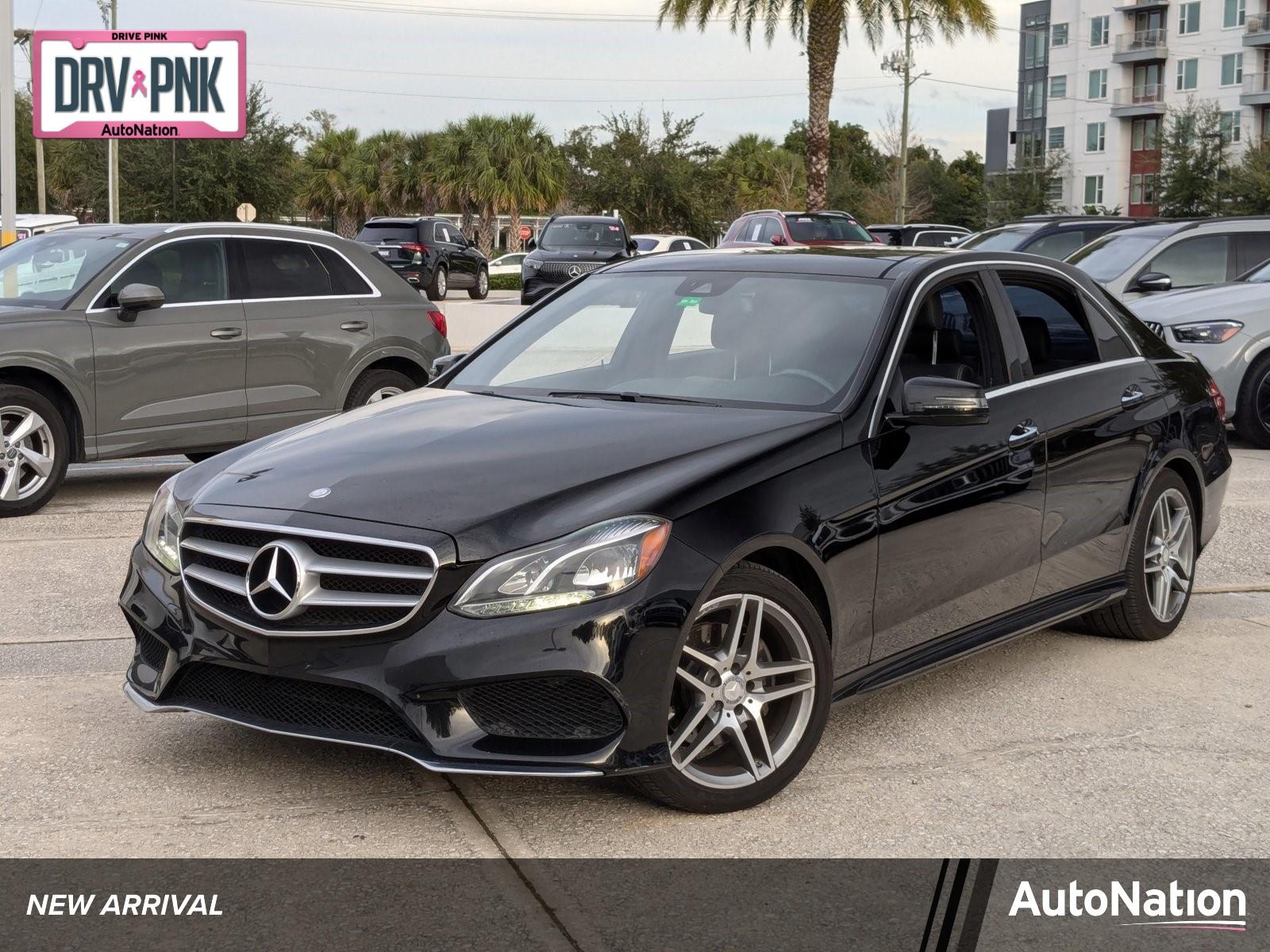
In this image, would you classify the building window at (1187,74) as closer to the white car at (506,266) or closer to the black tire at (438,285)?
the white car at (506,266)

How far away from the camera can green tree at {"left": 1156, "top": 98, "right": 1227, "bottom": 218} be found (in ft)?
204

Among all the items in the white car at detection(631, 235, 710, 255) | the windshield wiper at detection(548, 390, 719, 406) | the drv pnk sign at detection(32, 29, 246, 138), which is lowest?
the windshield wiper at detection(548, 390, 719, 406)

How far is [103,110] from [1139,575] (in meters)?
25.4

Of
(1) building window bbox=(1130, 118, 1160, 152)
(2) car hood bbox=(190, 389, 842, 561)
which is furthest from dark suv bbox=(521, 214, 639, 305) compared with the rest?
(1) building window bbox=(1130, 118, 1160, 152)

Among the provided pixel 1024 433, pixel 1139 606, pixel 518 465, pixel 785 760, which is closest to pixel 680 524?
pixel 518 465

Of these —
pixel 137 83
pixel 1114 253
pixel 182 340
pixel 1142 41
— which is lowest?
pixel 182 340

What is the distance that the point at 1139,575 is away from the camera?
621 centimetres

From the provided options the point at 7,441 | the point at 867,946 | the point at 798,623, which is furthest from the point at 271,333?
the point at 867,946

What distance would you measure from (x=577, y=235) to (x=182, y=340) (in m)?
22.6

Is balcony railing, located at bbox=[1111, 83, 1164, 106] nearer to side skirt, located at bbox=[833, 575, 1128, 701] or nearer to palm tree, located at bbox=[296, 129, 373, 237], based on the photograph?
palm tree, located at bbox=[296, 129, 373, 237]

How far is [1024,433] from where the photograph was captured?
5.50 meters

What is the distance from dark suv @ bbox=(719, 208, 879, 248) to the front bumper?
66.4ft

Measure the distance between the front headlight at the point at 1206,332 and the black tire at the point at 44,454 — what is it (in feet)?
27.4

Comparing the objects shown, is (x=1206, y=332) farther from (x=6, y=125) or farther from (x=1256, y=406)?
(x=6, y=125)
